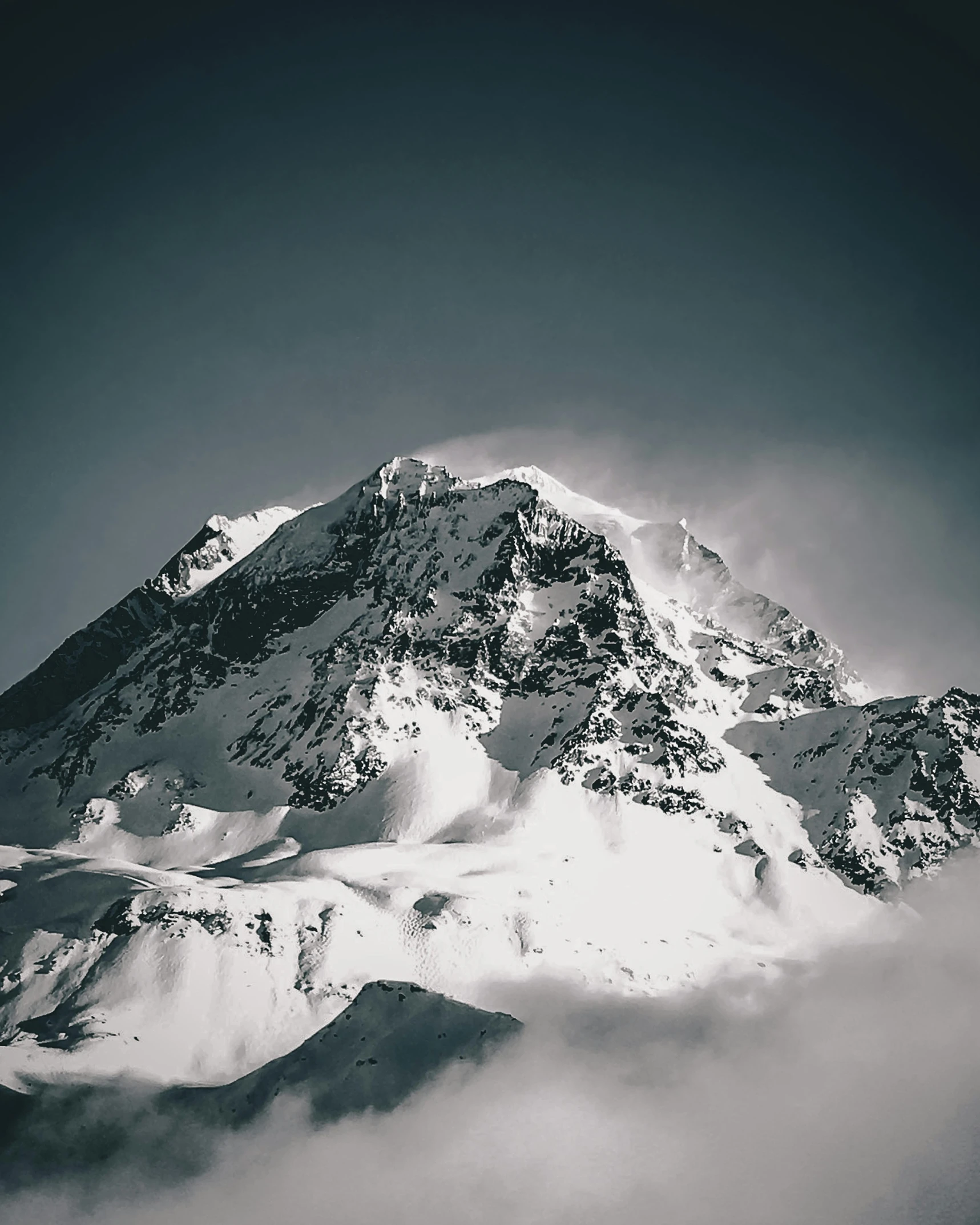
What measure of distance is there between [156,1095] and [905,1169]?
336ft

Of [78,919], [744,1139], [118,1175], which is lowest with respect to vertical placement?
[118,1175]

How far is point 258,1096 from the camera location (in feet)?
436

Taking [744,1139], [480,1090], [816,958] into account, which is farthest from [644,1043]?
[816,958]

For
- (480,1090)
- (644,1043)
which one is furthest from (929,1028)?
(480,1090)

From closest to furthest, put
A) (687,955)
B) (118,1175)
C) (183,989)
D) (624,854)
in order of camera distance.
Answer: (118,1175), (183,989), (687,955), (624,854)

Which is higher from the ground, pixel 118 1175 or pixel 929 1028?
pixel 929 1028

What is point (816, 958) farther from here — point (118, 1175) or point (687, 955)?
point (118, 1175)

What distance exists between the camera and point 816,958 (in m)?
182

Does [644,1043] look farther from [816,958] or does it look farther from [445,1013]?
[816,958]

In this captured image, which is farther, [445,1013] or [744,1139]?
[445,1013]

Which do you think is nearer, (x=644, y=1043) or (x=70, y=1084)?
(x=70, y=1084)

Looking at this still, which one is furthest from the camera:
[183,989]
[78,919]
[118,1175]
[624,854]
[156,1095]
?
[624,854]

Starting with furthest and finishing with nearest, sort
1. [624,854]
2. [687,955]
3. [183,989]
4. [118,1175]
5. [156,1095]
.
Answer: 1. [624,854]
2. [687,955]
3. [183,989]
4. [156,1095]
5. [118,1175]

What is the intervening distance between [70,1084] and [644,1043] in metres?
83.4
